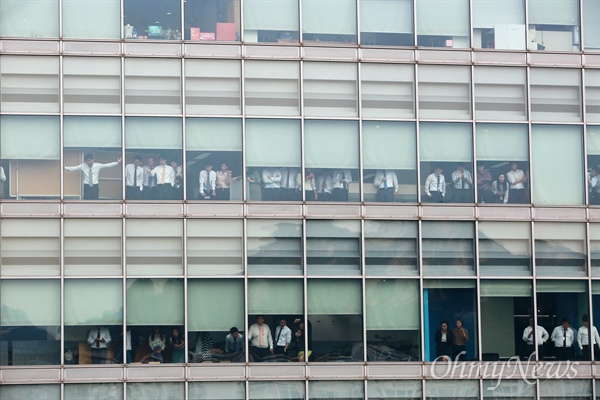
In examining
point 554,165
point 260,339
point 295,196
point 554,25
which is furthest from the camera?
point 554,25

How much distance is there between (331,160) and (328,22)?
3655mm

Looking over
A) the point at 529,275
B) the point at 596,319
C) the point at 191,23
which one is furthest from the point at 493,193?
the point at 191,23

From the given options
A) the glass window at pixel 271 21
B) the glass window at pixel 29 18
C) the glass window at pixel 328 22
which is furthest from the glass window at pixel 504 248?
the glass window at pixel 29 18

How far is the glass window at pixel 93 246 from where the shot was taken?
29.9 m

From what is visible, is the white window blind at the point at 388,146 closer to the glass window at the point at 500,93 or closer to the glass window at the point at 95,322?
the glass window at the point at 500,93

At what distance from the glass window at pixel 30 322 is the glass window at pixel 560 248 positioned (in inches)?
492

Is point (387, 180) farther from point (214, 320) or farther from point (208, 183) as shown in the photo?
point (214, 320)

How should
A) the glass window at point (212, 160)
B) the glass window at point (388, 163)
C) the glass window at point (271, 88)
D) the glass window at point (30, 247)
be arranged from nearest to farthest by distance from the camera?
the glass window at point (30, 247) → the glass window at point (212, 160) → the glass window at point (271, 88) → the glass window at point (388, 163)

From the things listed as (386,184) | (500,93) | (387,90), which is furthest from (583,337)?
(387,90)

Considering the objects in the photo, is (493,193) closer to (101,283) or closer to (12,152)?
(101,283)

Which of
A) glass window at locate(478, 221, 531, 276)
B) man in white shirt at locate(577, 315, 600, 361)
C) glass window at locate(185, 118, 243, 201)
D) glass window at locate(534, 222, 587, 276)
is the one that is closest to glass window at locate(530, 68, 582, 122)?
glass window at locate(534, 222, 587, 276)

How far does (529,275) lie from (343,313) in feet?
16.4

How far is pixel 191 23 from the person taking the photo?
101 feet

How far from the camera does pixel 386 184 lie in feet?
102
